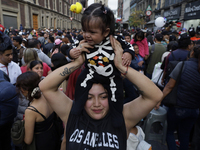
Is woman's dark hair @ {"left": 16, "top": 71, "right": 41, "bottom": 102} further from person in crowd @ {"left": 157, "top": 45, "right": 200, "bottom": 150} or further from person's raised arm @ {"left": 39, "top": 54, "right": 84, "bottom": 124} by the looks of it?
person in crowd @ {"left": 157, "top": 45, "right": 200, "bottom": 150}

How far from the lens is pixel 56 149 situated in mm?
2547

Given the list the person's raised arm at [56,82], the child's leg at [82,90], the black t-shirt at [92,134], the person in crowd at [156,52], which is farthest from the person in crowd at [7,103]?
the person in crowd at [156,52]

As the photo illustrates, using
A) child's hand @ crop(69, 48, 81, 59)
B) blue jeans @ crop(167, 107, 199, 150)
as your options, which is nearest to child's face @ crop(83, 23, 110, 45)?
child's hand @ crop(69, 48, 81, 59)

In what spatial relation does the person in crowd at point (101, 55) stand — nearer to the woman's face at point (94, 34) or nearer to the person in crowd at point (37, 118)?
the woman's face at point (94, 34)

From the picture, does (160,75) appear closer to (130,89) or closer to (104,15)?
(130,89)

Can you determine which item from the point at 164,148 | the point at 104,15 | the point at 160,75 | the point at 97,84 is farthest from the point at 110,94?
the point at 160,75

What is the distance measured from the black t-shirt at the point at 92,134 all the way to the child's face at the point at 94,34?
0.76 metres

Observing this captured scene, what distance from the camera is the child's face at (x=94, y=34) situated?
4.50 ft

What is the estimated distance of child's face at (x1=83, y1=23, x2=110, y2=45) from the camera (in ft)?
4.50

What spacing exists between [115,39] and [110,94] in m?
0.54

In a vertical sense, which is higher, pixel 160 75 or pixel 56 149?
pixel 160 75

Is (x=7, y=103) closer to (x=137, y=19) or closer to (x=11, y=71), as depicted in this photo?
(x=11, y=71)

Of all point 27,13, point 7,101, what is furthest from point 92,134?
point 27,13

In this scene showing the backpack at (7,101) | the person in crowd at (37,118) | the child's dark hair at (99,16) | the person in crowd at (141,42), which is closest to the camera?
the child's dark hair at (99,16)
